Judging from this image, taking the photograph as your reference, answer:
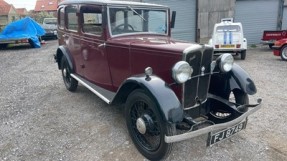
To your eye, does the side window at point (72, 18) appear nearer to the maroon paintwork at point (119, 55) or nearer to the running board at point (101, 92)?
the maroon paintwork at point (119, 55)

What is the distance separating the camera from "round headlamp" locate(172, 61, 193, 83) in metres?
2.79

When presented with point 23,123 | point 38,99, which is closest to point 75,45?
point 38,99

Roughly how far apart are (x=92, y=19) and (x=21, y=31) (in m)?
10.9

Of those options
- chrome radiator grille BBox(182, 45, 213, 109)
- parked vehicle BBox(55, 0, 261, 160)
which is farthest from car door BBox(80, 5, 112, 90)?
chrome radiator grille BBox(182, 45, 213, 109)

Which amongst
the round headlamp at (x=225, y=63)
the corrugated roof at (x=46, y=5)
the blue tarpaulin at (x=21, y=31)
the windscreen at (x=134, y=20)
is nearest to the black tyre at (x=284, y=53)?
the windscreen at (x=134, y=20)

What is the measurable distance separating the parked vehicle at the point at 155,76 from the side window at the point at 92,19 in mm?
15

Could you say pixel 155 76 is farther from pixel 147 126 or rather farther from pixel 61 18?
pixel 61 18

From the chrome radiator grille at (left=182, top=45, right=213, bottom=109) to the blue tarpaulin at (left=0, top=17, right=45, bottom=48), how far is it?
12.1 meters

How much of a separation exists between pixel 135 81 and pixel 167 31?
170cm

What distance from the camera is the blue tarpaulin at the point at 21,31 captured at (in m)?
13.0

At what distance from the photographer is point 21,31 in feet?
44.1

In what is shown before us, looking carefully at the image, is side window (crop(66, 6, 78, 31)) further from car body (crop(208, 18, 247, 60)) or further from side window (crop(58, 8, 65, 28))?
car body (crop(208, 18, 247, 60))

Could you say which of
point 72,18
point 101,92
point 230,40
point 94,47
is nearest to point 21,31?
point 72,18

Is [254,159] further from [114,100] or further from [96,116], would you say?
[96,116]
